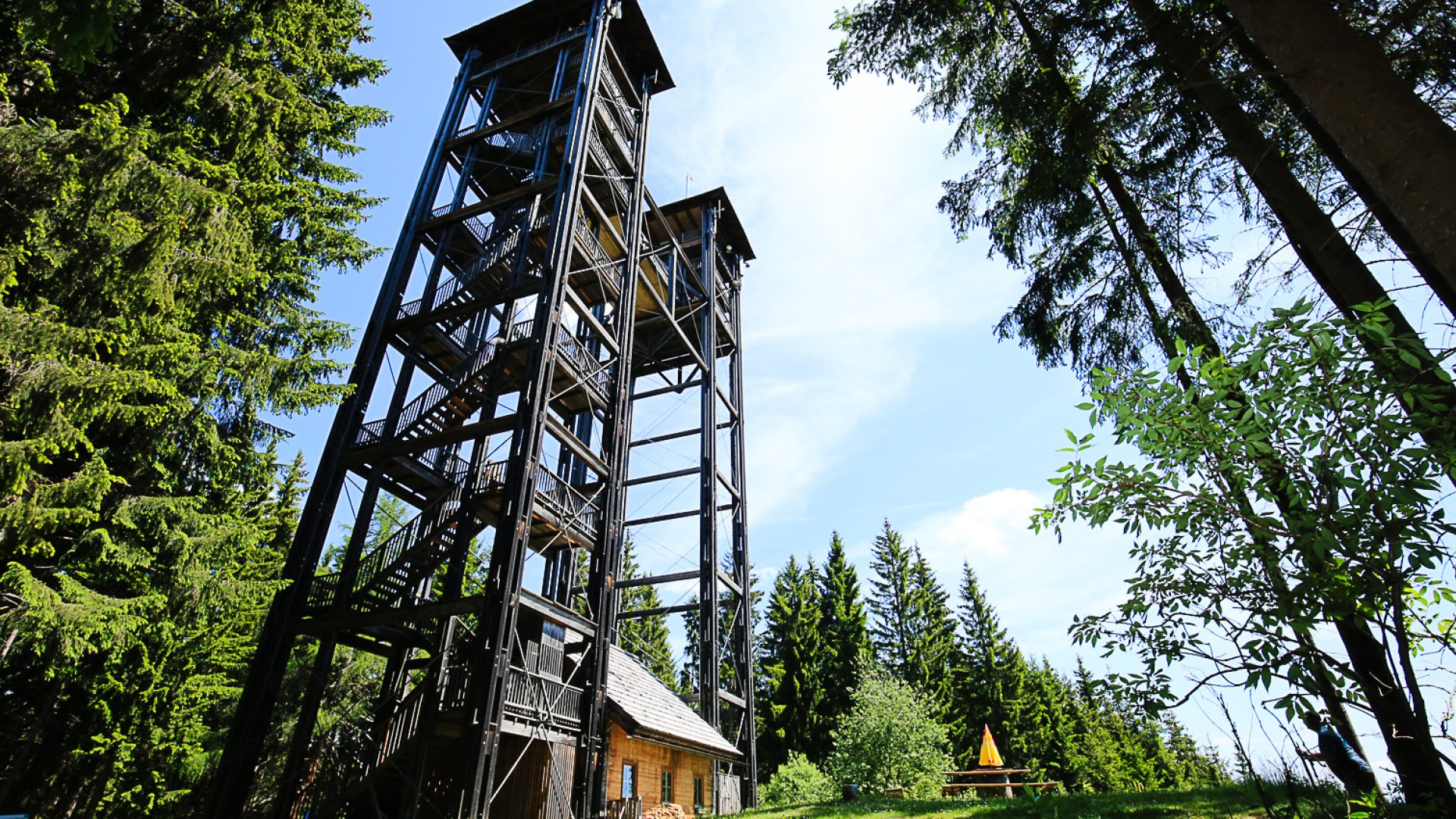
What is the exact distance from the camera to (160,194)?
9016 millimetres

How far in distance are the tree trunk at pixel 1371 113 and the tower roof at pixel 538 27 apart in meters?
17.5

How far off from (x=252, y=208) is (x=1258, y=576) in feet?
45.7

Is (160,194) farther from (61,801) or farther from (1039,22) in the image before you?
(61,801)

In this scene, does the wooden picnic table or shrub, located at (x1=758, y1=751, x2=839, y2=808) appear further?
shrub, located at (x1=758, y1=751, x2=839, y2=808)

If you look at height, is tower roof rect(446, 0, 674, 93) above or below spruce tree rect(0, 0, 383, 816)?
above

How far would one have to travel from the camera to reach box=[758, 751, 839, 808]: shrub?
22.3 metres

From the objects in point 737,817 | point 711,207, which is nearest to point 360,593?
point 737,817

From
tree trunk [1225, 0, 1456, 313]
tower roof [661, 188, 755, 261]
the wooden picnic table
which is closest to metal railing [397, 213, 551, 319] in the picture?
tower roof [661, 188, 755, 261]

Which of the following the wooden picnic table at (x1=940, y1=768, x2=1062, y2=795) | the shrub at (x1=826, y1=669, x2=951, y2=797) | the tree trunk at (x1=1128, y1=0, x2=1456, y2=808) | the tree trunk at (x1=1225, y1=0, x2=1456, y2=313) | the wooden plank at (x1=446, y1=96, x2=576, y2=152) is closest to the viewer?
the tree trunk at (x1=1225, y1=0, x2=1456, y2=313)

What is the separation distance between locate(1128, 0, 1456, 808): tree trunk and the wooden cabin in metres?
11.3

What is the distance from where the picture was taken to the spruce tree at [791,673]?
3500 centimetres

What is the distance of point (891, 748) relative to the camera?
24438 millimetres

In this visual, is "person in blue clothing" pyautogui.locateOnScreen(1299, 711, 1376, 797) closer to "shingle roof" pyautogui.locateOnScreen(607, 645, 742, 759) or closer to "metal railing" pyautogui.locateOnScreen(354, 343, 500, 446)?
"shingle roof" pyautogui.locateOnScreen(607, 645, 742, 759)

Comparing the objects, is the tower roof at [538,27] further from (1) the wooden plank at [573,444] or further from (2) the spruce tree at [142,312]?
(1) the wooden plank at [573,444]
